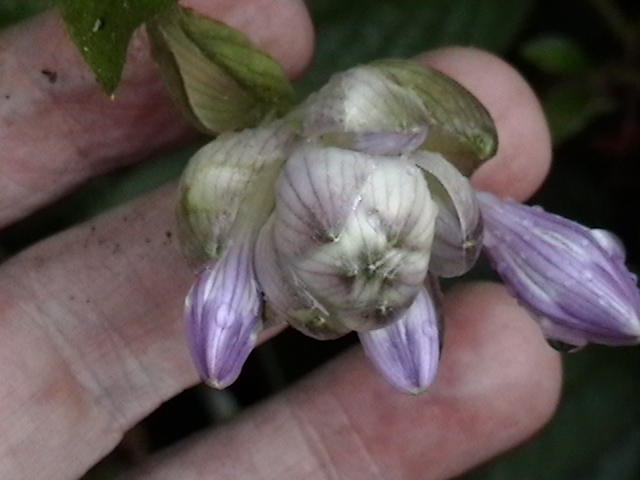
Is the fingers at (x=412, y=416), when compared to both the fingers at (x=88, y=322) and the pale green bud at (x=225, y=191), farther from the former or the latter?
the pale green bud at (x=225, y=191)

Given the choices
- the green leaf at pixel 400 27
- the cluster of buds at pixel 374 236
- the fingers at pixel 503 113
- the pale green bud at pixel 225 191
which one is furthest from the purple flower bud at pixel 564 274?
the green leaf at pixel 400 27

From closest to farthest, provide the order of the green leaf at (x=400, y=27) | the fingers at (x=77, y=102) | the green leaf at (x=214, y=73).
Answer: the green leaf at (x=214, y=73) → the fingers at (x=77, y=102) → the green leaf at (x=400, y=27)

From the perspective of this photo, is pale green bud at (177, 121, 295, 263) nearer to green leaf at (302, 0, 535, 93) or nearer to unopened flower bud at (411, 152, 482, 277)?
unopened flower bud at (411, 152, 482, 277)

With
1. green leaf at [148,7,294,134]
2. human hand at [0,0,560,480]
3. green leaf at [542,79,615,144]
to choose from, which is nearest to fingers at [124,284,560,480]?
human hand at [0,0,560,480]

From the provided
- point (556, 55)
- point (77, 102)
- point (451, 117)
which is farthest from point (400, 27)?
point (451, 117)

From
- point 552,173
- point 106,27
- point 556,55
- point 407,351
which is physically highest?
point 106,27

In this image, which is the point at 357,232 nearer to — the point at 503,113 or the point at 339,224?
the point at 339,224
